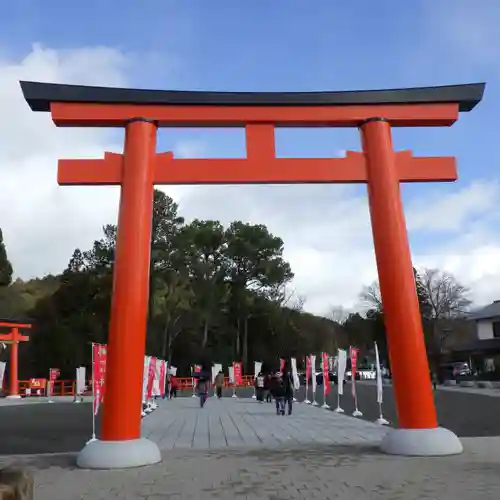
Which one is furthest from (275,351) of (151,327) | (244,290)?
(151,327)

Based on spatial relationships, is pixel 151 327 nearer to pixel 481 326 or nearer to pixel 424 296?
pixel 424 296

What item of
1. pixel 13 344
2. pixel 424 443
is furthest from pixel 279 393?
pixel 13 344

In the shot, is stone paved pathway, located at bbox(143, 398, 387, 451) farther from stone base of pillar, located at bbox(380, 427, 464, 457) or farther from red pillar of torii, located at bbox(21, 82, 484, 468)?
red pillar of torii, located at bbox(21, 82, 484, 468)

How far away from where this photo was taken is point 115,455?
7883mm

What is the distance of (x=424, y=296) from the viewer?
47969 mm

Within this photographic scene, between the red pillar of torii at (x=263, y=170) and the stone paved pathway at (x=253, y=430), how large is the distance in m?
2.42

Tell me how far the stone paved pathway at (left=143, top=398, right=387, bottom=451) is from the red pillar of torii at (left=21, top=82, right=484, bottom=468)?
2.42 meters

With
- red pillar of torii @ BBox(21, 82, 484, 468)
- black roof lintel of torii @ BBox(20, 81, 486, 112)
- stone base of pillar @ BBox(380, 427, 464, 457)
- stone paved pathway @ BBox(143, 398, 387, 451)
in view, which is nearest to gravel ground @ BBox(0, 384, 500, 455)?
stone paved pathway @ BBox(143, 398, 387, 451)

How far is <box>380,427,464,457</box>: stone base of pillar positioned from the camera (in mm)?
8367

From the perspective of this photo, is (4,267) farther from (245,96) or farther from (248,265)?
(245,96)

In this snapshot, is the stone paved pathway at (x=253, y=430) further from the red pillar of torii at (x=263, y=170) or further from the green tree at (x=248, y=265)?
the green tree at (x=248, y=265)

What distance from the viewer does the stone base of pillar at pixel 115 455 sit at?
309 inches

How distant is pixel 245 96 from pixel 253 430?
8155 millimetres

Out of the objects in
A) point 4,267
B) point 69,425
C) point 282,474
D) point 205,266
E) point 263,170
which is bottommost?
point 282,474
